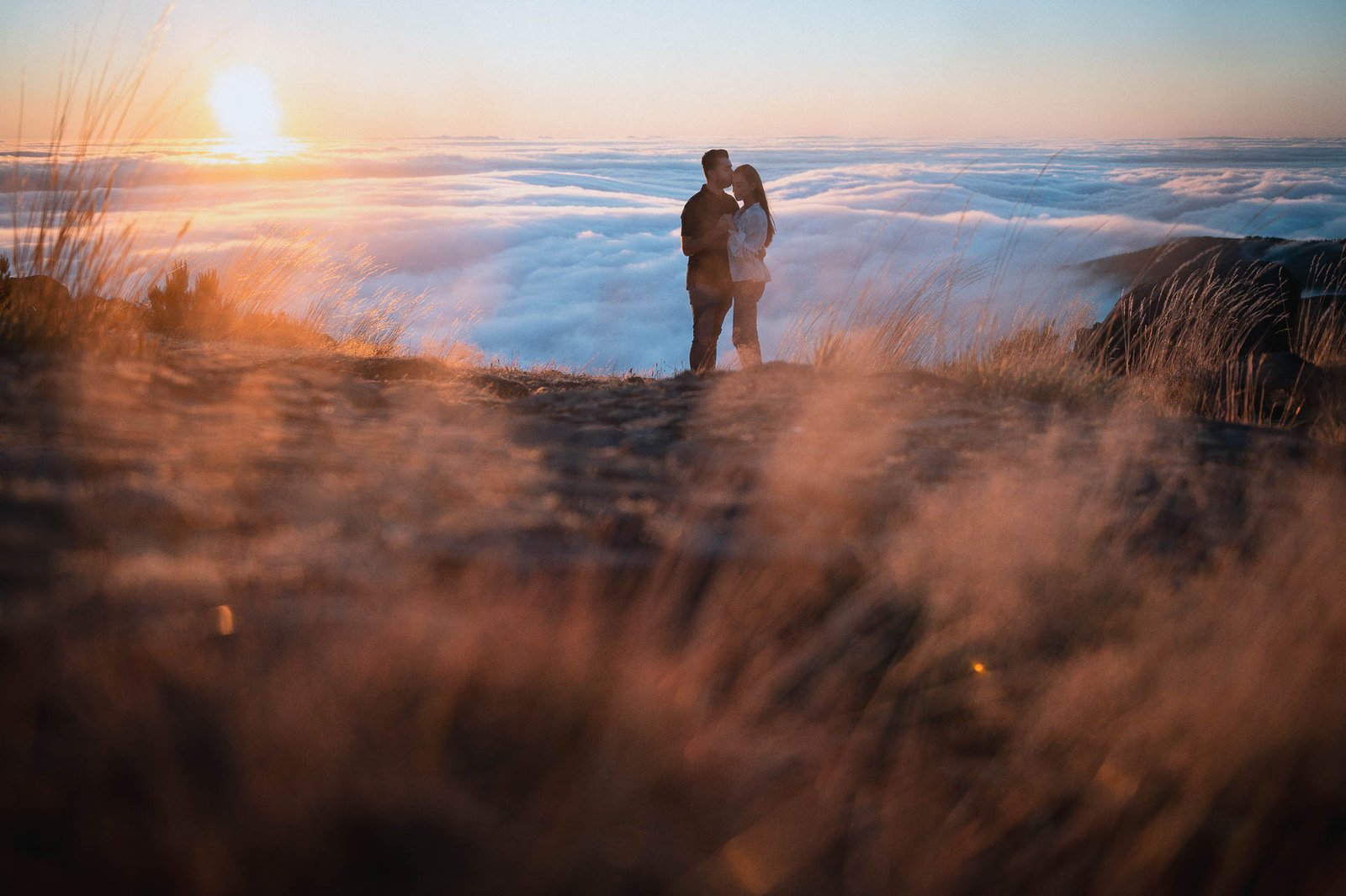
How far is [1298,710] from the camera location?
33.7 inches

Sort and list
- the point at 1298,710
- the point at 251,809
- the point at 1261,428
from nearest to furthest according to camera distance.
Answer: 1. the point at 251,809
2. the point at 1298,710
3. the point at 1261,428

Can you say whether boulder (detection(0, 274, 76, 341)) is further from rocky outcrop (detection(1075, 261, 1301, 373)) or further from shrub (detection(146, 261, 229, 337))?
rocky outcrop (detection(1075, 261, 1301, 373))

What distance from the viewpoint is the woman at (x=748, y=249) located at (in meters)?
5.41

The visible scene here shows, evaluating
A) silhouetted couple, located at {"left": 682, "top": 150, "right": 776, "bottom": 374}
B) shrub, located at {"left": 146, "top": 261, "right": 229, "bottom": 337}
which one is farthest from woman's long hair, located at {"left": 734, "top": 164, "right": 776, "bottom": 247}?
shrub, located at {"left": 146, "top": 261, "right": 229, "bottom": 337}

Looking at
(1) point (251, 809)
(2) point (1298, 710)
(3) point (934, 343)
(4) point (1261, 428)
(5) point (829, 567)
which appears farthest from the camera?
(3) point (934, 343)

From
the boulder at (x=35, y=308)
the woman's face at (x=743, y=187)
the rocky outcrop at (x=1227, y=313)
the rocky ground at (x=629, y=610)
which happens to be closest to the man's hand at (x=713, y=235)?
the woman's face at (x=743, y=187)

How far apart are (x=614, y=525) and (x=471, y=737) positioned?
34 cm

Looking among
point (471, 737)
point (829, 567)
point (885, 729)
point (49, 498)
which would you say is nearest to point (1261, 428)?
point (829, 567)

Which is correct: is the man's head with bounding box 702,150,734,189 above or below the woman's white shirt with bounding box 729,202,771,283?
above

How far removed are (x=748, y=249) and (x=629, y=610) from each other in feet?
15.6

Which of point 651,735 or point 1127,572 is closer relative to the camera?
point 651,735

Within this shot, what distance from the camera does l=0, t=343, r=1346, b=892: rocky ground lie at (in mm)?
643

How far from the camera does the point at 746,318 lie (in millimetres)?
5598

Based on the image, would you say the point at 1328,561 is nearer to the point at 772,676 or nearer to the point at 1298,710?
the point at 1298,710
